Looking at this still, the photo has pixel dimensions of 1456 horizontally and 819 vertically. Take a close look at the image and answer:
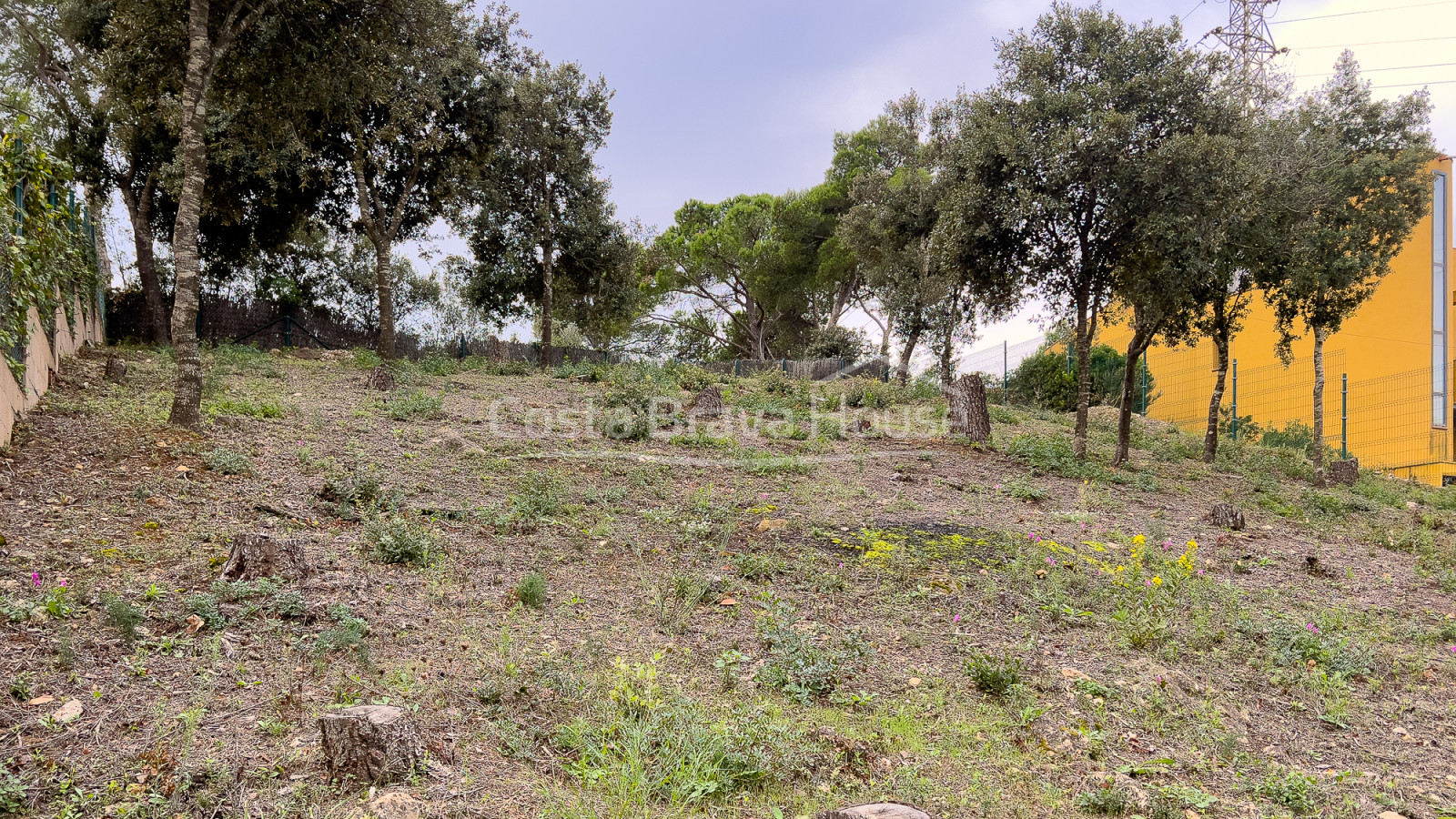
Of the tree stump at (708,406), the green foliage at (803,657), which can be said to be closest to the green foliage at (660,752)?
the green foliage at (803,657)

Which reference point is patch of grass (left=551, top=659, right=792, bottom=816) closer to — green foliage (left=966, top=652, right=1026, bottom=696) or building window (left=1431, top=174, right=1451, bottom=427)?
green foliage (left=966, top=652, right=1026, bottom=696)

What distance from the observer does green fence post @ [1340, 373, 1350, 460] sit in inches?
653

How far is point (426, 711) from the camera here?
3.22 metres

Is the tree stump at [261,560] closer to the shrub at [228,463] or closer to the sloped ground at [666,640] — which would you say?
the sloped ground at [666,640]

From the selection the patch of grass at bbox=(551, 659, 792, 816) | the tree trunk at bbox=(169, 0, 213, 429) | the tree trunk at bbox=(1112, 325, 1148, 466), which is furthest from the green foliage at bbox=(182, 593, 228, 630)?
the tree trunk at bbox=(1112, 325, 1148, 466)

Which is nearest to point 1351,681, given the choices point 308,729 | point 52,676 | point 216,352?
point 308,729

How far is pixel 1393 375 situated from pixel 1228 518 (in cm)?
1444

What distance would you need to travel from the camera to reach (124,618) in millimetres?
3506

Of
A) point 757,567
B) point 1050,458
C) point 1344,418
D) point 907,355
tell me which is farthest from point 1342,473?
point 757,567

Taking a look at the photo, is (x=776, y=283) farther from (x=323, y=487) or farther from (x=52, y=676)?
(x=52, y=676)

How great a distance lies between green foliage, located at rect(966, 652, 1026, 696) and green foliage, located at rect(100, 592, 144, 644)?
13.8 feet

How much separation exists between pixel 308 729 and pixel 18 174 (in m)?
5.92

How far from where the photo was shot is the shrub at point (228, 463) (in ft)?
20.5

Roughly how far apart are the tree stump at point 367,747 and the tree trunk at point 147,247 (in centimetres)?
1759
